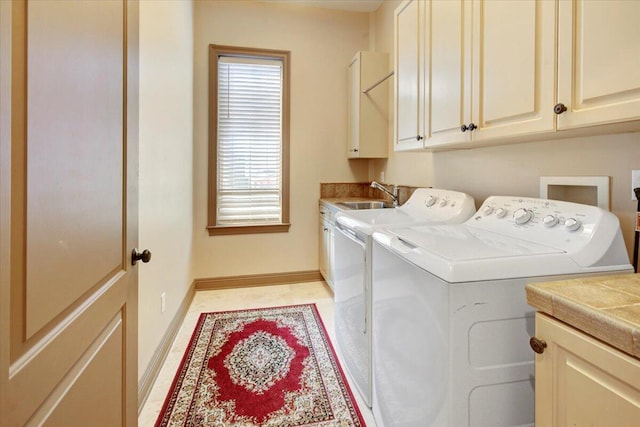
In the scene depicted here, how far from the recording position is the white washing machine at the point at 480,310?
0.91 meters

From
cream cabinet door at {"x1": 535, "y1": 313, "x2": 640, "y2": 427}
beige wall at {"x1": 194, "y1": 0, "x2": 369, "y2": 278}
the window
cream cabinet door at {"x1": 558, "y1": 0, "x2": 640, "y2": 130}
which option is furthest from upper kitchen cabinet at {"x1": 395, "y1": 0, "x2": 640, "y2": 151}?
the window

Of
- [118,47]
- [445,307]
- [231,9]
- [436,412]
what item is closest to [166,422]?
[436,412]

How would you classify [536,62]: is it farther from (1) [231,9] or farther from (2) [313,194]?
(1) [231,9]

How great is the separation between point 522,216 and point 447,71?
82 centimetres

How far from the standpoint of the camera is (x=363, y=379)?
164 cm

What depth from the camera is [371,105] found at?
10.5 ft

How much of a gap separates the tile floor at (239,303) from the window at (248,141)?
0.63 metres

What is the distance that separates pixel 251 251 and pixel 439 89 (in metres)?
2.46

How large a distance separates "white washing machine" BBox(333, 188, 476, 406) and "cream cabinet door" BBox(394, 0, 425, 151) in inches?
15.4

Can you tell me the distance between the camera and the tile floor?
184 centimetres

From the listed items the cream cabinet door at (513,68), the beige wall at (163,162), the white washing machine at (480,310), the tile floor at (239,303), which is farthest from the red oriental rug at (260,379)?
the cream cabinet door at (513,68)

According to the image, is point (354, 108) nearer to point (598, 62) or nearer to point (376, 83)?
point (376, 83)

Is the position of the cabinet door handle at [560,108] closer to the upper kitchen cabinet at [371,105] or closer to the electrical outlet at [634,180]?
the electrical outlet at [634,180]

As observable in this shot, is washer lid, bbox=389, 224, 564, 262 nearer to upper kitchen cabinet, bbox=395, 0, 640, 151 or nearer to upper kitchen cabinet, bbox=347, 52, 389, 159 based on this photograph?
upper kitchen cabinet, bbox=395, 0, 640, 151
